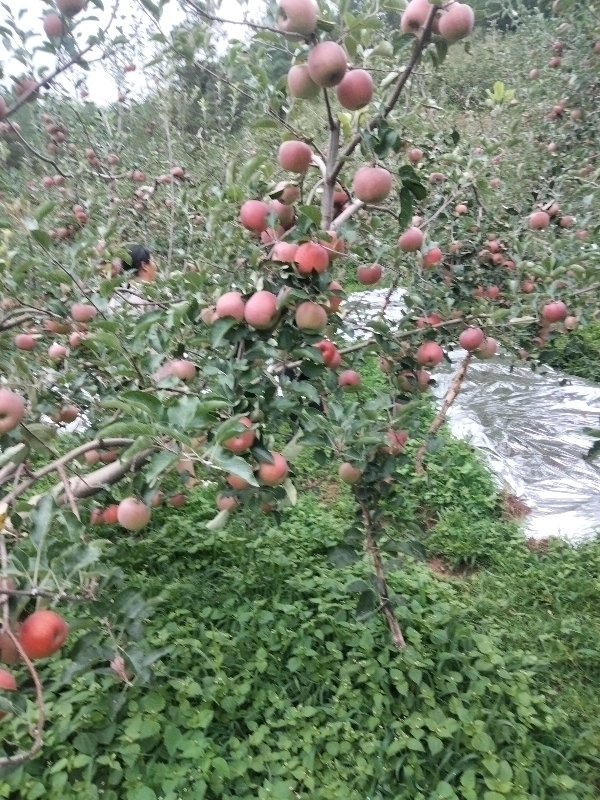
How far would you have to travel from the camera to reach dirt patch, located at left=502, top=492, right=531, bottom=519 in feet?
10.4

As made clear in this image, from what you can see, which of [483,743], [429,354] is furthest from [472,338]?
[483,743]

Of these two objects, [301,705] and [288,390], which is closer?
[288,390]

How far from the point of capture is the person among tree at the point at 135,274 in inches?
77.9

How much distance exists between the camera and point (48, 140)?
379 cm

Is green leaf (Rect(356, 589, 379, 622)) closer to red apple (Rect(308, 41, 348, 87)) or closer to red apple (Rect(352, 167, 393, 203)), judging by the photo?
red apple (Rect(352, 167, 393, 203))

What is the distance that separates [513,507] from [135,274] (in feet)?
7.73

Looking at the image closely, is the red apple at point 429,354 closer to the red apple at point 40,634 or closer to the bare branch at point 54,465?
the bare branch at point 54,465

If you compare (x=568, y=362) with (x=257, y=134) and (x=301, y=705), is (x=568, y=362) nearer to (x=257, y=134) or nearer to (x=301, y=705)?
(x=257, y=134)

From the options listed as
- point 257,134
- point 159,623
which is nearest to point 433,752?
point 159,623

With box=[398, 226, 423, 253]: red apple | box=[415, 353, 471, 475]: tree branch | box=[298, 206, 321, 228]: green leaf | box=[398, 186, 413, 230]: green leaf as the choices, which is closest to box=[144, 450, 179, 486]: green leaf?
box=[298, 206, 321, 228]: green leaf

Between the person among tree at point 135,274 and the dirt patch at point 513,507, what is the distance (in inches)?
87.8

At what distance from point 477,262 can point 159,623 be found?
6.73 ft

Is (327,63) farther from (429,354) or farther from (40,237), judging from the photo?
(429,354)

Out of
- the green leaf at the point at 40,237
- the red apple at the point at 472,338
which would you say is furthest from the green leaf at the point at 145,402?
the red apple at the point at 472,338
